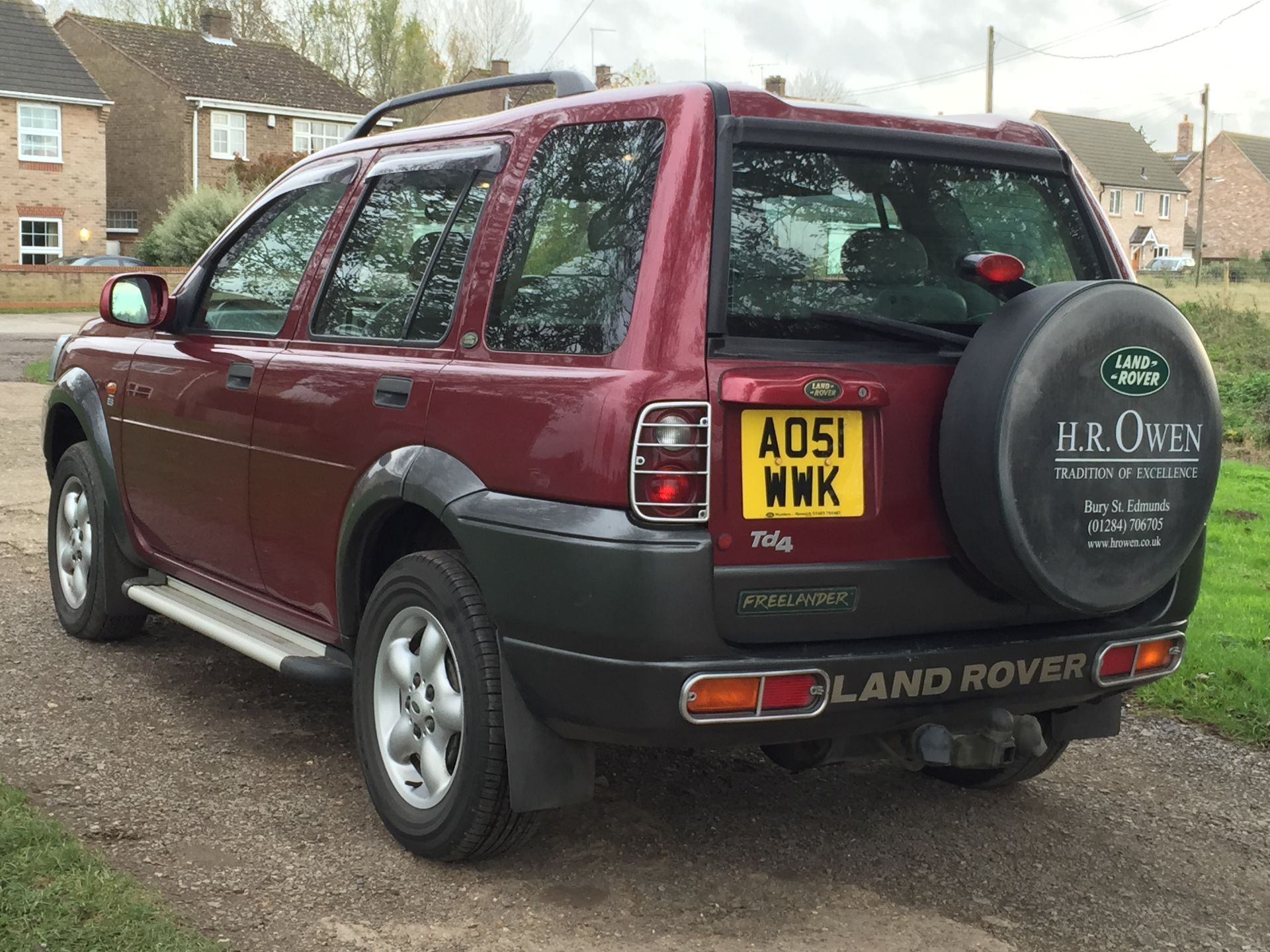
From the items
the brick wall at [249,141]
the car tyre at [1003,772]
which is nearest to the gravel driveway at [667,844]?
the car tyre at [1003,772]

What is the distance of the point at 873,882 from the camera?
377 cm

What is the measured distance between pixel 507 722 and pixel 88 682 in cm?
259

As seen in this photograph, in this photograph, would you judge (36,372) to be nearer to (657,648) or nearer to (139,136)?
(657,648)

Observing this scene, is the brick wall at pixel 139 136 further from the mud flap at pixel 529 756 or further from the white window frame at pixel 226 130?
the mud flap at pixel 529 756

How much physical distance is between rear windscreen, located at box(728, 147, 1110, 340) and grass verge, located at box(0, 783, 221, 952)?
1880 millimetres

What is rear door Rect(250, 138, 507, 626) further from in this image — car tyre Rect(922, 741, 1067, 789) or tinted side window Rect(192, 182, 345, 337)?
car tyre Rect(922, 741, 1067, 789)

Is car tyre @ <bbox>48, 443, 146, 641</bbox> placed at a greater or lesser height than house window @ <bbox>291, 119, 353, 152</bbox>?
lesser

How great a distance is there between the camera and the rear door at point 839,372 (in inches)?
125

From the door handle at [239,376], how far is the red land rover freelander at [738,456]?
1.45 ft

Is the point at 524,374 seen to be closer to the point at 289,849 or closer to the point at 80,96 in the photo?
the point at 289,849

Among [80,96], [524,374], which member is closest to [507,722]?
[524,374]

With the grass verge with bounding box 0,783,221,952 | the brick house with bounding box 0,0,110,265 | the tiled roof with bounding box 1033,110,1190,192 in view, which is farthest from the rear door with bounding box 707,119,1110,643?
the tiled roof with bounding box 1033,110,1190,192

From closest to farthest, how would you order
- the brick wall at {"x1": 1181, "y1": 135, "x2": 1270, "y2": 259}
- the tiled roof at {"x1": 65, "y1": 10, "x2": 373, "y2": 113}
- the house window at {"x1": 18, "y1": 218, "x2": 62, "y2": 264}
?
the house window at {"x1": 18, "y1": 218, "x2": 62, "y2": 264}
the tiled roof at {"x1": 65, "y1": 10, "x2": 373, "y2": 113}
the brick wall at {"x1": 1181, "y1": 135, "x2": 1270, "y2": 259}

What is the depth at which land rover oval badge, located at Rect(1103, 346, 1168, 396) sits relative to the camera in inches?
131
